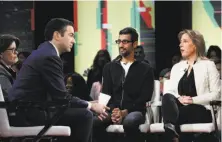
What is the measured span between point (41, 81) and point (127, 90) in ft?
4.77

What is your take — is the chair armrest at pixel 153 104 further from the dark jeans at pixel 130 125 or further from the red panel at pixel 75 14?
the red panel at pixel 75 14

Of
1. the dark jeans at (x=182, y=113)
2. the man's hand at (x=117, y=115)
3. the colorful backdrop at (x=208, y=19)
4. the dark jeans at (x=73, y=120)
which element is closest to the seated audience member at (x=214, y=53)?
the colorful backdrop at (x=208, y=19)

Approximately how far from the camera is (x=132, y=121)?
17.3 feet

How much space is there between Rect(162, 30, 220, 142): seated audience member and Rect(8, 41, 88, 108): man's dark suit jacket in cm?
111

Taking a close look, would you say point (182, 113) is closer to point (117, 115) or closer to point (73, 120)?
point (117, 115)

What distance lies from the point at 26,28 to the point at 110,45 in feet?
4.32

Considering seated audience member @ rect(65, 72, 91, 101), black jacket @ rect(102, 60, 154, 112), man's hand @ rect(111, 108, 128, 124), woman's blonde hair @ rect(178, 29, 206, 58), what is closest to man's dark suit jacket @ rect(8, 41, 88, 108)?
man's hand @ rect(111, 108, 128, 124)

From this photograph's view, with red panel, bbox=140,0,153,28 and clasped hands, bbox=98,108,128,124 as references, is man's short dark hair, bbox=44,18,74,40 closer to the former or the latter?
clasped hands, bbox=98,108,128,124

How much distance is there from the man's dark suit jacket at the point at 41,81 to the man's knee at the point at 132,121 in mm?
937

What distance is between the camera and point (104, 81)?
5.85 metres

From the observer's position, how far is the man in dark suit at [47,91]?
14.3ft

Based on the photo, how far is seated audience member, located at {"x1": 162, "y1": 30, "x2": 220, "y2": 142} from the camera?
519cm

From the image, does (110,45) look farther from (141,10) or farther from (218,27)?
(218,27)

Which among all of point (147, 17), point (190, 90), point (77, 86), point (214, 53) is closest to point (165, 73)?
point (214, 53)
